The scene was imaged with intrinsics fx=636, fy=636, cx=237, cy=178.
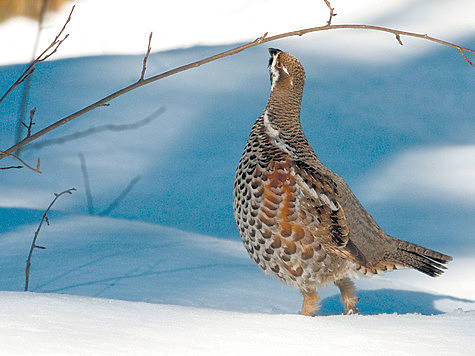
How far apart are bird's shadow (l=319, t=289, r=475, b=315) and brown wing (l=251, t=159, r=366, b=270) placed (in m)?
0.91

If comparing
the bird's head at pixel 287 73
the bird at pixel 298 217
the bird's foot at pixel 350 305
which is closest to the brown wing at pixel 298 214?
the bird at pixel 298 217

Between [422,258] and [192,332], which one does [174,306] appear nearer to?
[192,332]

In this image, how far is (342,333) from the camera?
2.24m

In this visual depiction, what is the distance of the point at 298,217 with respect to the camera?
293 cm

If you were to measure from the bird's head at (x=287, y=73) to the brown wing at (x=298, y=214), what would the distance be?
45 centimetres

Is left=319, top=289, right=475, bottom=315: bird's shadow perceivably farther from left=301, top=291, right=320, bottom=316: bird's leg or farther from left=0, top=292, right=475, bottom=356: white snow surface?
left=0, top=292, right=475, bottom=356: white snow surface

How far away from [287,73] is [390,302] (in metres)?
1.66

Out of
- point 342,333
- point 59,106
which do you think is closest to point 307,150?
point 342,333

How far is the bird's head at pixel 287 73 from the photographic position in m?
3.22

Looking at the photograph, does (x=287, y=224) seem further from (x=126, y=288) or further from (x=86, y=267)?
(x=86, y=267)

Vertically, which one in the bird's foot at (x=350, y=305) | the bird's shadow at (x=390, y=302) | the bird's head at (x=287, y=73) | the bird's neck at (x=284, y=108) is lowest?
the bird's shadow at (x=390, y=302)

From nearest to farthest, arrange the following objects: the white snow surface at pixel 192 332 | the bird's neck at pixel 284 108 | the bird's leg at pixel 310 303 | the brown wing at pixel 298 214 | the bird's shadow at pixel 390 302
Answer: the white snow surface at pixel 192 332 < the brown wing at pixel 298 214 < the bird's leg at pixel 310 303 < the bird's neck at pixel 284 108 < the bird's shadow at pixel 390 302

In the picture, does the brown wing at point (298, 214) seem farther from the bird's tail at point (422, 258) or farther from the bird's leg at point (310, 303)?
the bird's tail at point (422, 258)

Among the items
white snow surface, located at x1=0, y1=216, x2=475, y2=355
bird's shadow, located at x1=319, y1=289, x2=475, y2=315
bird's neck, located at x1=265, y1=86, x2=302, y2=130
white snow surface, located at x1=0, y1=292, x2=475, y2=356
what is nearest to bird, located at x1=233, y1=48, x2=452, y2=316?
bird's neck, located at x1=265, y1=86, x2=302, y2=130
